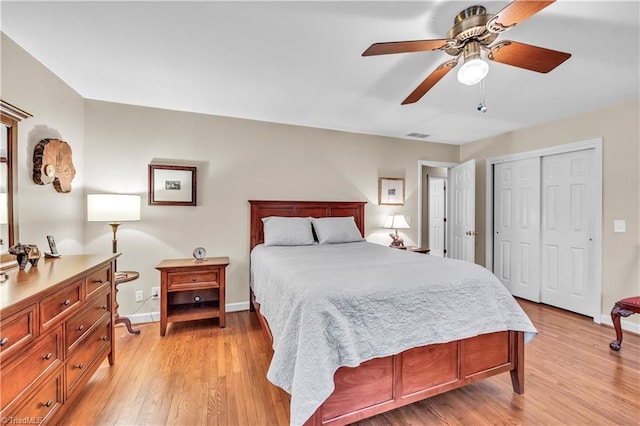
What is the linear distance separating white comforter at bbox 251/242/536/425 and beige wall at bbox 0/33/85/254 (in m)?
1.88

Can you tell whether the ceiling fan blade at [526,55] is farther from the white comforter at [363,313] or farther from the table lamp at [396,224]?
the table lamp at [396,224]

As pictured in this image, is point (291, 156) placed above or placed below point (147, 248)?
above

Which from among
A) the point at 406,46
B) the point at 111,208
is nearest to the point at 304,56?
the point at 406,46

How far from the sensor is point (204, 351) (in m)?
2.45

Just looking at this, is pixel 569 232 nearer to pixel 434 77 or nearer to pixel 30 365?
pixel 434 77

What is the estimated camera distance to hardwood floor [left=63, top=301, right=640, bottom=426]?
166 centimetres

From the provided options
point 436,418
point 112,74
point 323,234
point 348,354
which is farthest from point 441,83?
point 112,74

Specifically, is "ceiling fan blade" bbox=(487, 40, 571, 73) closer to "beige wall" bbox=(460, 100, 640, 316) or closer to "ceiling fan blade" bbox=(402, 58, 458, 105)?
"ceiling fan blade" bbox=(402, 58, 458, 105)

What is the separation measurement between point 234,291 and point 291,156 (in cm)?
183

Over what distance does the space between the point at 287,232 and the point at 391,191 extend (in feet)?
6.32

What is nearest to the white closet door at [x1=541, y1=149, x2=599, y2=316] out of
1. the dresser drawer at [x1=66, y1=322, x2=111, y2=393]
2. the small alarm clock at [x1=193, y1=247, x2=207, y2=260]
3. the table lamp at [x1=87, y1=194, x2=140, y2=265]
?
the small alarm clock at [x1=193, y1=247, x2=207, y2=260]

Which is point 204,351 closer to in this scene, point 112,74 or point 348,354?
point 348,354

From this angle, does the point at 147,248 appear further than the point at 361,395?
Yes

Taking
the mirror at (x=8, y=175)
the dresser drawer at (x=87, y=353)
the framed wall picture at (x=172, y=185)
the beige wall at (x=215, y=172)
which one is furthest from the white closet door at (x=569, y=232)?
the mirror at (x=8, y=175)
